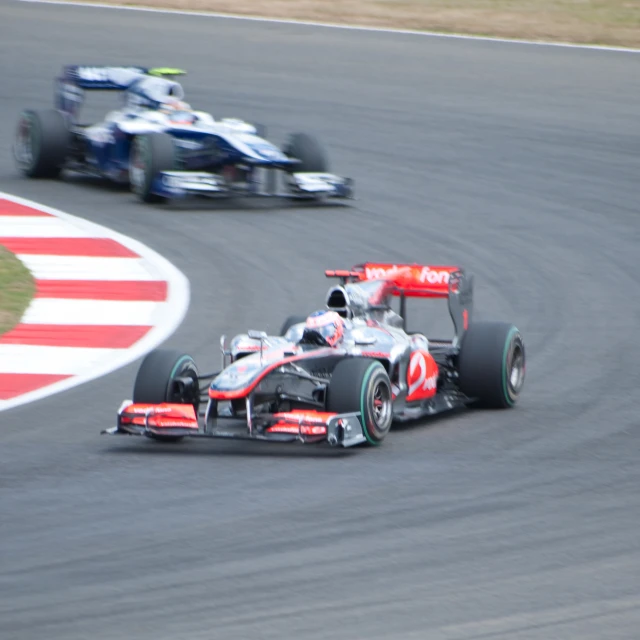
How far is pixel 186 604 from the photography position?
560cm

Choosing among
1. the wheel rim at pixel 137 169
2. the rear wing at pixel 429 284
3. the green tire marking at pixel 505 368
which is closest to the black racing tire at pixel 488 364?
the green tire marking at pixel 505 368

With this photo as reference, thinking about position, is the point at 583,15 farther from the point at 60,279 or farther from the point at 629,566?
the point at 629,566

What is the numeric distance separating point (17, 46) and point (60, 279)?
44.0 feet

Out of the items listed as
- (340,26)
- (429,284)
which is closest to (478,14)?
(340,26)

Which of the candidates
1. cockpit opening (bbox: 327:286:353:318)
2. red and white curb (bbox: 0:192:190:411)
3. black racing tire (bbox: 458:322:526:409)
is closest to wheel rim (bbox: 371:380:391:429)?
cockpit opening (bbox: 327:286:353:318)

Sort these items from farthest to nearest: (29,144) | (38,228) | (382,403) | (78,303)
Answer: (29,144) < (38,228) < (78,303) < (382,403)

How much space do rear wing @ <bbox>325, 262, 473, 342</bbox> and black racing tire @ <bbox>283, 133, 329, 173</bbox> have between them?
661 centimetres

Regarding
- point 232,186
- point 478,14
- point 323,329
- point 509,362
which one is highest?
point 478,14

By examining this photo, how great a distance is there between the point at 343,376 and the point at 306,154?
27.1ft

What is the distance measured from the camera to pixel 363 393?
7879mm

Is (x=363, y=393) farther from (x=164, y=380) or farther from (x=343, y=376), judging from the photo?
(x=164, y=380)

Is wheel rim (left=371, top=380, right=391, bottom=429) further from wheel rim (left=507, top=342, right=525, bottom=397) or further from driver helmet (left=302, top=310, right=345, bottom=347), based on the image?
wheel rim (left=507, top=342, right=525, bottom=397)

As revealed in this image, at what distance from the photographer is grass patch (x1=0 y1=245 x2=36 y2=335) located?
11.3m

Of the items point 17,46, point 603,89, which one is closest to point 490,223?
point 603,89
